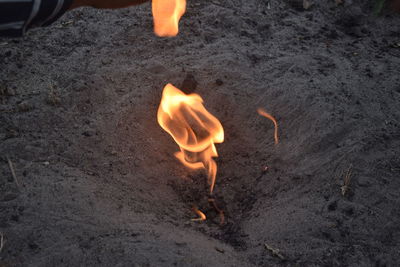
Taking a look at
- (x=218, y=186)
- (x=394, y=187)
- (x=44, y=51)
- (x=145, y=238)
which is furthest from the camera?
(x=44, y=51)

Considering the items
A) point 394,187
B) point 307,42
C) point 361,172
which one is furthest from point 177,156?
point 307,42

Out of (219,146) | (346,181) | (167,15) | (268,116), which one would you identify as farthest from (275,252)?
(167,15)

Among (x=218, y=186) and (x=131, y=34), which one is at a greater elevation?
(x=131, y=34)

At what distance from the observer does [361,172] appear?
2.67m

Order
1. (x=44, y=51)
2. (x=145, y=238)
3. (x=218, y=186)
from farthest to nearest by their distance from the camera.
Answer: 1. (x=44, y=51)
2. (x=218, y=186)
3. (x=145, y=238)

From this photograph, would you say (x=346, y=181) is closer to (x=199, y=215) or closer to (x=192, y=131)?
(x=199, y=215)

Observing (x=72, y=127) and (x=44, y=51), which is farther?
(x=44, y=51)

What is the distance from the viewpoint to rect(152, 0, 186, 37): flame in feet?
10.3

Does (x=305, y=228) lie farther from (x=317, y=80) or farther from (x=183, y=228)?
(x=317, y=80)

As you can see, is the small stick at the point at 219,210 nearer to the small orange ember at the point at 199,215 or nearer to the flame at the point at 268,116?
the small orange ember at the point at 199,215

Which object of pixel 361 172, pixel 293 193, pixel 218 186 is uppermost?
pixel 361 172

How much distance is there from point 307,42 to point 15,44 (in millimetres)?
2730

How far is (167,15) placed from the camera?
3207 mm

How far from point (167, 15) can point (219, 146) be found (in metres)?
1.12
